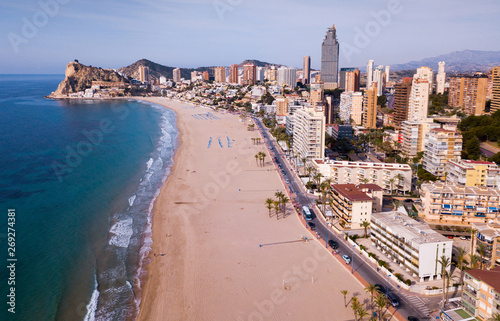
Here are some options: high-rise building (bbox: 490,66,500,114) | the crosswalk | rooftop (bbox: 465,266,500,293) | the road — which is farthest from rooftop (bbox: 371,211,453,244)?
high-rise building (bbox: 490,66,500,114)

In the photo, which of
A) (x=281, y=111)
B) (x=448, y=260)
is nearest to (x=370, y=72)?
(x=281, y=111)

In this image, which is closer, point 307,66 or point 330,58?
point 330,58

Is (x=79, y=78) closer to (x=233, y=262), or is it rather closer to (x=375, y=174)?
(x=375, y=174)

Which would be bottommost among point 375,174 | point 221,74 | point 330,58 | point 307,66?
point 375,174

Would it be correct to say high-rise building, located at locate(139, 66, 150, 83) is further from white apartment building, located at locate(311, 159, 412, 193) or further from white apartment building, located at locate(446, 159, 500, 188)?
white apartment building, located at locate(446, 159, 500, 188)

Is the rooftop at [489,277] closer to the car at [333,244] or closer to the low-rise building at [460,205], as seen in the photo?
the car at [333,244]

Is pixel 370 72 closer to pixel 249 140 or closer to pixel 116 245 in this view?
pixel 249 140

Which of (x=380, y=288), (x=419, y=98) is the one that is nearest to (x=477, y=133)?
(x=419, y=98)
